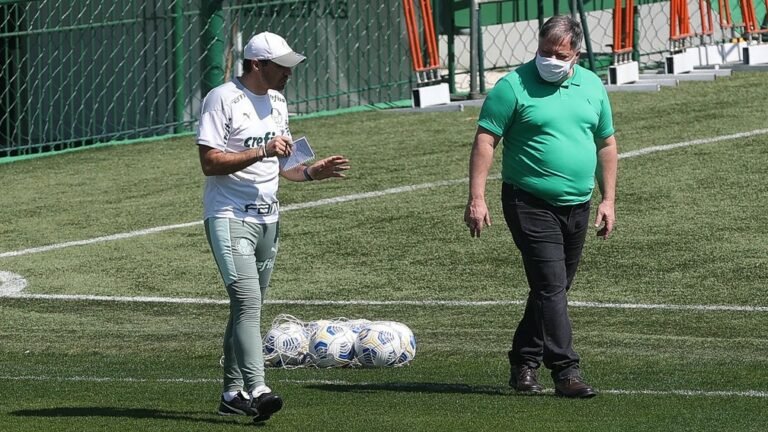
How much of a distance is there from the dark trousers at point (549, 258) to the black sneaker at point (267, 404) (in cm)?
141

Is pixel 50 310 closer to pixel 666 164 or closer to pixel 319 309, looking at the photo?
pixel 319 309

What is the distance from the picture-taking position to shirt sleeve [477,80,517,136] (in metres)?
7.59

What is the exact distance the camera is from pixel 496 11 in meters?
20.5

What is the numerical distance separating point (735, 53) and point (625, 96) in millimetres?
2625

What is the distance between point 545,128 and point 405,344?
1823 mm

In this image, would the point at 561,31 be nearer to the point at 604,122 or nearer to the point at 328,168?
the point at 604,122

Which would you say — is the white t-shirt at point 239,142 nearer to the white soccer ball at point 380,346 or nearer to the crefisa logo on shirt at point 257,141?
the crefisa logo on shirt at point 257,141

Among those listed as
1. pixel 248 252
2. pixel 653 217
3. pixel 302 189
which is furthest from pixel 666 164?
pixel 248 252

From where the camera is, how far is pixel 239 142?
7164 mm

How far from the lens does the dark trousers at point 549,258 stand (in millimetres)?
7637

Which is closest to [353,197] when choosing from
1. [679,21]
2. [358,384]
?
[358,384]

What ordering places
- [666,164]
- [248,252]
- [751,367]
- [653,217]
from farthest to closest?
[666,164]
[653,217]
[751,367]
[248,252]

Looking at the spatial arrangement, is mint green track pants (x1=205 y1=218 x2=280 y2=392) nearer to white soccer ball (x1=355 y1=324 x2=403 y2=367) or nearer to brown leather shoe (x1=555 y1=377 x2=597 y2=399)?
brown leather shoe (x1=555 y1=377 x2=597 y2=399)

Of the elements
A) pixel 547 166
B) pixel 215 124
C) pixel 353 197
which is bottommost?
pixel 353 197
